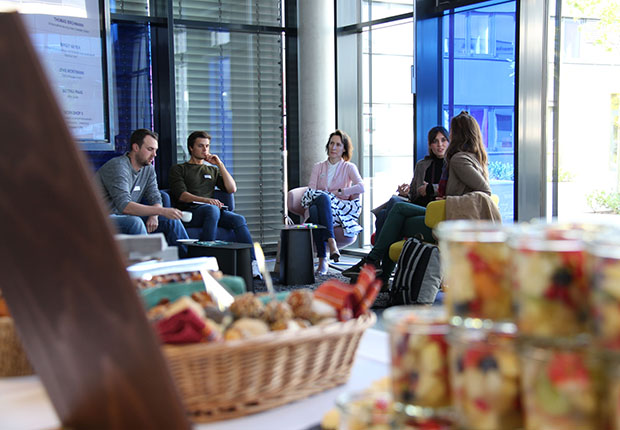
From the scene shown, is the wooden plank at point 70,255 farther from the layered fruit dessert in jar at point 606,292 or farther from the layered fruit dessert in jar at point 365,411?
the layered fruit dessert in jar at point 606,292

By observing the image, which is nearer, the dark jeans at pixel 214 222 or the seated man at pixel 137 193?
the seated man at pixel 137 193

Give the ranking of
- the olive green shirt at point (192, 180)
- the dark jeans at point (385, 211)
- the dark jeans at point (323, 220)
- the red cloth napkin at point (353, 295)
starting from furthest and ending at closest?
the dark jeans at point (323, 220)
the olive green shirt at point (192, 180)
the dark jeans at point (385, 211)
the red cloth napkin at point (353, 295)

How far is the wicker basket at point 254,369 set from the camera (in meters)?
0.96

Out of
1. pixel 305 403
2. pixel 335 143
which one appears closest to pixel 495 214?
pixel 335 143

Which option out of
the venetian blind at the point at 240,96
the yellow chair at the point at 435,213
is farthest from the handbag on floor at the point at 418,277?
the venetian blind at the point at 240,96

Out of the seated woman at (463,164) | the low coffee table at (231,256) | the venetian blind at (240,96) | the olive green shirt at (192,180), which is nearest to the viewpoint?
the seated woman at (463,164)

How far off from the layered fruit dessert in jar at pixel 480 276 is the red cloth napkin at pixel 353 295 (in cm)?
40

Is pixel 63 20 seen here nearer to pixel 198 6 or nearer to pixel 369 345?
pixel 198 6

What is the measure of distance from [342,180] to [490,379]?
6.68 meters

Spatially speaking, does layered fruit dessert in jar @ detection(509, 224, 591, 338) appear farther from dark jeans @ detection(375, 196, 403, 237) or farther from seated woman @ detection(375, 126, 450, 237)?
dark jeans @ detection(375, 196, 403, 237)

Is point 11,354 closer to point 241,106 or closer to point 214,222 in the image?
point 214,222

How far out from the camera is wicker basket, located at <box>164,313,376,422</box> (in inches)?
37.9

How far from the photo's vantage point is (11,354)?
1228mm

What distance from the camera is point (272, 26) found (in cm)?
823
